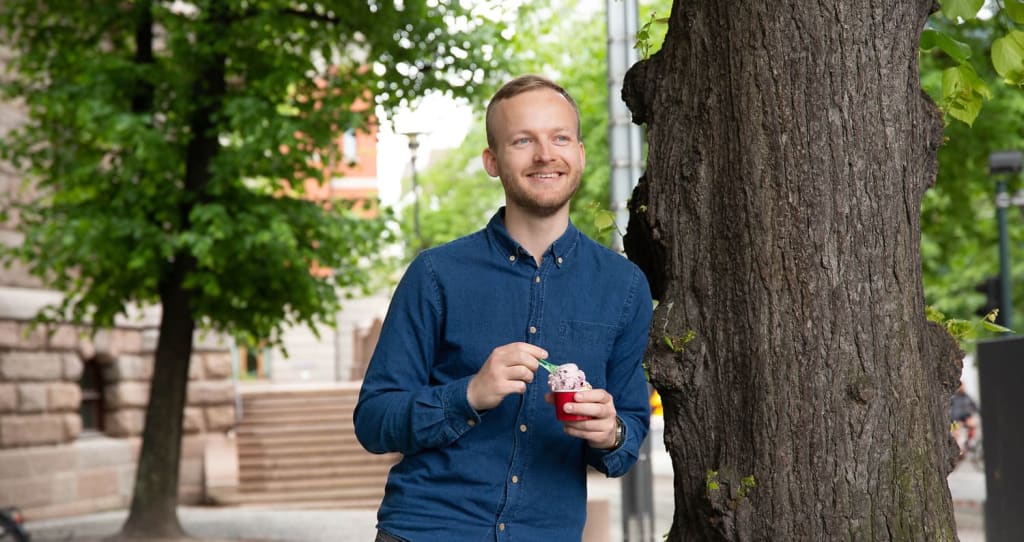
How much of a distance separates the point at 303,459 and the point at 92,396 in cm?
377

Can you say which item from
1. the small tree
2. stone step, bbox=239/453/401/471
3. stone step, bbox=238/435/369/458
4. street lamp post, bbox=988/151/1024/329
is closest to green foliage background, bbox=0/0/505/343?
the small tree

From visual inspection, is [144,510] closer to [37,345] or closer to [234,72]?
[37,345]

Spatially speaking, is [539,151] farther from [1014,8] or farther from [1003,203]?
[1003,203]

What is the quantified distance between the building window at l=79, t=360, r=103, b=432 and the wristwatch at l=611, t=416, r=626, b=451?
61.3 feet

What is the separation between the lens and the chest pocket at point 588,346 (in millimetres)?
2984

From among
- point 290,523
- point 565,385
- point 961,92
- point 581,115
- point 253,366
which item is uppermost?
point 581,115

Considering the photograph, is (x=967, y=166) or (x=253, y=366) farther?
(x=253, y=366)

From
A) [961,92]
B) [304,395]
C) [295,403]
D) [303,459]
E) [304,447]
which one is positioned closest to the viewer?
[961,92]

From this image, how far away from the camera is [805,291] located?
334cm

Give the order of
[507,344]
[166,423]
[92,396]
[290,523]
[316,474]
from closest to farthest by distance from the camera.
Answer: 1. [507,344]
2. [166,423]
3. [290,523]
4. [92,396]
5. [316,474]

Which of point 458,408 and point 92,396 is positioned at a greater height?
point 458,408

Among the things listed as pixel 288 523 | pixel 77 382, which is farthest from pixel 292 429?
pixel 288 523

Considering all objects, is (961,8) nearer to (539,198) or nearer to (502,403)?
(539,198)

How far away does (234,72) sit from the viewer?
15.5m
